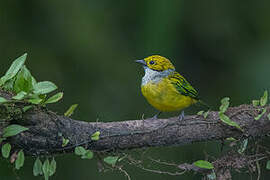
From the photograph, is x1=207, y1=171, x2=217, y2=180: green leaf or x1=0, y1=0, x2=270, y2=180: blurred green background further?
x1=0, y1=0, x2=270, y2=180: blurred green background

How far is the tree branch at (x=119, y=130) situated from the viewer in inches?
94.6

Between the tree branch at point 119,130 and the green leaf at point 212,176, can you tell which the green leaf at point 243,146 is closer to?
the tree branch at point 119,130

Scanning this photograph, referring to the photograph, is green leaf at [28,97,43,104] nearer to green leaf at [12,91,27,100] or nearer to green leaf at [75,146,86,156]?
green leaf at [12,91,27,100]

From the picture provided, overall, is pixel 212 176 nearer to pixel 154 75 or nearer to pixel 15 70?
pixel 154 75

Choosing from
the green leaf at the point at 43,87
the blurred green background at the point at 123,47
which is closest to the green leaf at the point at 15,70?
the green leaf at the point at 43,87

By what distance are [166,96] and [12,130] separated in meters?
1.56

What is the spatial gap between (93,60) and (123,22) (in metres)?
0.62

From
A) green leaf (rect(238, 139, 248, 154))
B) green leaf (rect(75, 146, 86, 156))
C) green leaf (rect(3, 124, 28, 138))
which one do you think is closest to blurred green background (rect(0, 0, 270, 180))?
green leaf (rect(238, 139, 248, 154))

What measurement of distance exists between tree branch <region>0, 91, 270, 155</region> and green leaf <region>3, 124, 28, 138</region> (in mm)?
56

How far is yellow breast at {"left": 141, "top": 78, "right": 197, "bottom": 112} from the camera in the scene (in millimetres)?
3518

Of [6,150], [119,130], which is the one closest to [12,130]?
[6,150]

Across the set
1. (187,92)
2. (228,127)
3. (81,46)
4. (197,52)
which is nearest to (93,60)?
(81,46)

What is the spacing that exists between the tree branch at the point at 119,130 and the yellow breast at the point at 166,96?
0.63m

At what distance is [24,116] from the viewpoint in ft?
7.80
